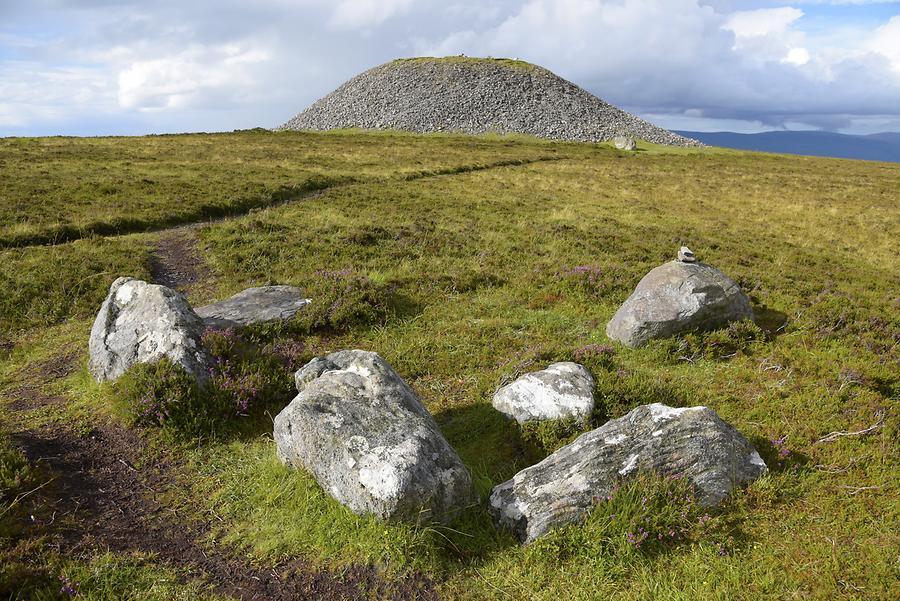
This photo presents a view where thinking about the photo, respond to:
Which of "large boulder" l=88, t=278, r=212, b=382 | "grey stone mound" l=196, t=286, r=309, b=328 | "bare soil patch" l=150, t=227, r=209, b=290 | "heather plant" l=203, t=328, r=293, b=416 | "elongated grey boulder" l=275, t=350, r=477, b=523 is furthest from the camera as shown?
"bare soil patch" l=150, t=227, r=209, b=290

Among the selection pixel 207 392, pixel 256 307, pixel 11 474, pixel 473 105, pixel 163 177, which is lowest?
pixel 11 474

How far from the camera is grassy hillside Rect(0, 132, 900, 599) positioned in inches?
227

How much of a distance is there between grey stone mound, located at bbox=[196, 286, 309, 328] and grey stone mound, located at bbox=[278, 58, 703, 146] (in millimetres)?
89881

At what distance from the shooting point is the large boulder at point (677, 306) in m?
11.3

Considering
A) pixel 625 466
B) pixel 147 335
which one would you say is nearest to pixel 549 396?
pixel 625 466

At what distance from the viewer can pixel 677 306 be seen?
11.4 m

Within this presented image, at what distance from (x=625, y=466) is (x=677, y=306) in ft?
19.7

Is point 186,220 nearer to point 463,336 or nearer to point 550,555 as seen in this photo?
point 463,336

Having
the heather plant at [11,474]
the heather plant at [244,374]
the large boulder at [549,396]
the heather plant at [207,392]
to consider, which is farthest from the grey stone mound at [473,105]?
the heather plant at [11,474]

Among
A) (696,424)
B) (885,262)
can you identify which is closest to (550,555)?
(696,424)

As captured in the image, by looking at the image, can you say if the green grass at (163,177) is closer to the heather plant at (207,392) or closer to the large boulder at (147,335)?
the large boulder at (147,335)

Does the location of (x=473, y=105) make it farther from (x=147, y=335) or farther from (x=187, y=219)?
(x=147, y=335)

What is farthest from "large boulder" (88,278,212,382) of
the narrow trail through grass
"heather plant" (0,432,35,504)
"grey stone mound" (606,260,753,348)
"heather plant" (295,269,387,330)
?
the narrow trail through grass

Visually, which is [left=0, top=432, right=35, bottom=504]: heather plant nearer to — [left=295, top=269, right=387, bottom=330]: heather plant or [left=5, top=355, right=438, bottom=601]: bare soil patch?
[left=5, top=355, right=438, bottom=601]: bare soil patch
